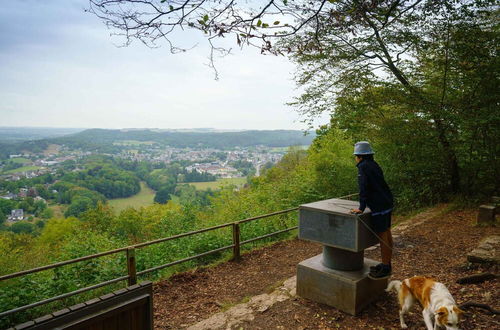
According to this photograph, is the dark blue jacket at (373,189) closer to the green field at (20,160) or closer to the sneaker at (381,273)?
the sneaker at (381,273)

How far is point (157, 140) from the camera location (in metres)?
96.8

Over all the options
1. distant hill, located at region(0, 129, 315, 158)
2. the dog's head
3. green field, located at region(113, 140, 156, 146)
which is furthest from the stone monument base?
green field, located at region(113, 140, 156, 146)

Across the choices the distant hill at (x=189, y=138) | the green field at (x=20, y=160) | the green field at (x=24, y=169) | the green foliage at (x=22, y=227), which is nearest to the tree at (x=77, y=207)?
the green foliage at (x=22, y=227)

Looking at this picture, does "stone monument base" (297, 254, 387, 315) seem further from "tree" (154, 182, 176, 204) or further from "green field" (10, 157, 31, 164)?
"green field" (10, 157, 31, 164)

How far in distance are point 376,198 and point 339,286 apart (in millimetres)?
1332

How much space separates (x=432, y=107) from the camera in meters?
9.92

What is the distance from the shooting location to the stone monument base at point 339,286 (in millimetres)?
4410

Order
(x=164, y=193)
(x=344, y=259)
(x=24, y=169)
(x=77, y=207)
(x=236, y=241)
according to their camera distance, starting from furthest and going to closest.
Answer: (x=24, y=169) < (x=164, y=193) < (x=77, y=207) < (x=236, y=241) < (x=344, y=259)

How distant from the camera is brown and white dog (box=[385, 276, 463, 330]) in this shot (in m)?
3.17

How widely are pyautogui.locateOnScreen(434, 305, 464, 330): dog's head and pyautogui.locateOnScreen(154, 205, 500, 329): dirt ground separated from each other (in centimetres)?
86

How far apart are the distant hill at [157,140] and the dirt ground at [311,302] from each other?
1958 inches

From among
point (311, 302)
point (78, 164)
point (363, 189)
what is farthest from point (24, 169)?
point (363, 189)

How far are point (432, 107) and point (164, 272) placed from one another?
29.3ft

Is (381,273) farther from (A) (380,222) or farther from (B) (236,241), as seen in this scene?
(B) (236,241)
